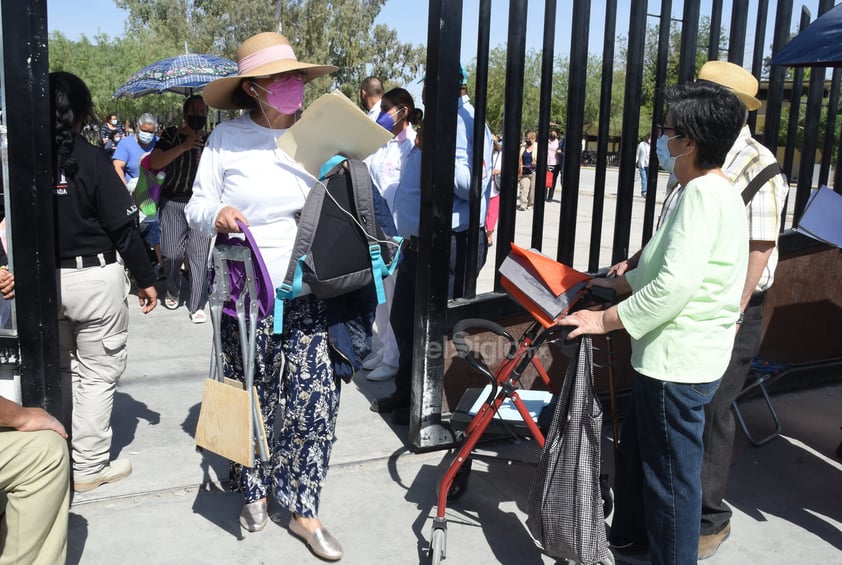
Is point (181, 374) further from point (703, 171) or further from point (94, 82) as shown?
point (94, 82)

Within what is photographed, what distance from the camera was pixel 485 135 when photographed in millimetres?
3984

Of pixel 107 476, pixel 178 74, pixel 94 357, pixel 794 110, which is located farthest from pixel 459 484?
pixel 178 74

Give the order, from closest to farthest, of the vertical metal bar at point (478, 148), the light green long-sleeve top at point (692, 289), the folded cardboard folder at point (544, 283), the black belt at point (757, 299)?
1. the light green long-sleeve top at point (692, 289)
2. the folded cardboard folder at point (544, 283)
3. the black belt at point (757, 299)
4. the vertical metal bar at point (478, 148)

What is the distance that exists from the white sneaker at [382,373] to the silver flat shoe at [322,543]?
80.1 inches

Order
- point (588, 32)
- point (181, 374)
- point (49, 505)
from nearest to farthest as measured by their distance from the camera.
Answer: point (49, 505), point (588, 32), point (181, 374)

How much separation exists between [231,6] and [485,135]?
142 ft

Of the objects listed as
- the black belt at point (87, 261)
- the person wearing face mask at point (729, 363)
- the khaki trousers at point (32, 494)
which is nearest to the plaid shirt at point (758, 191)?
the person wearing face mask at point (729, 363)

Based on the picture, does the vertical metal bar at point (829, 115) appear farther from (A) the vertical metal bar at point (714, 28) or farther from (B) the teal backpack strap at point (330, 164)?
(B) the teal backpack strap at point (330, 164)

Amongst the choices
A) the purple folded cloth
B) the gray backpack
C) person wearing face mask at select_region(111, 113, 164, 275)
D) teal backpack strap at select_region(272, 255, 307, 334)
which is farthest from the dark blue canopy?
person wearing face mask at select_region(111, 113, 164, 275)

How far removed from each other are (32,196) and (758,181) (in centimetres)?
273

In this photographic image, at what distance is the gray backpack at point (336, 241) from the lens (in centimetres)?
293

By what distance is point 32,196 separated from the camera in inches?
114

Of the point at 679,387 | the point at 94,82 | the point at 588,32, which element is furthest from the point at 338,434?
the point at 94,82

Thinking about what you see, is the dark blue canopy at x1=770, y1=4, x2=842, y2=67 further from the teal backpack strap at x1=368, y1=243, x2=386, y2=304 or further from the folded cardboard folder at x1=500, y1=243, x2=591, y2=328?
the teal backpack strap at x1=368, y1=243, x2=386, y2=304
